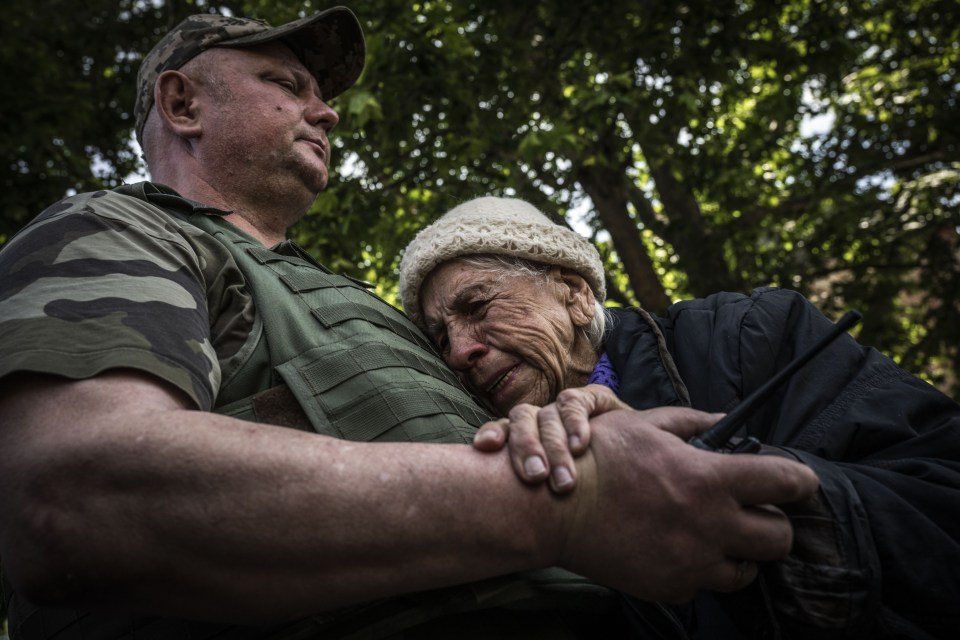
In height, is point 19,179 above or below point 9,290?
below

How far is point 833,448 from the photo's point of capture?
1883 millimetres

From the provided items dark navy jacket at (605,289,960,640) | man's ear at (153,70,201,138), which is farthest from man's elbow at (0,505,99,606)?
man's ear at (153,70,201,138)

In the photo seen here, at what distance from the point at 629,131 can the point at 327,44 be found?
154 inches

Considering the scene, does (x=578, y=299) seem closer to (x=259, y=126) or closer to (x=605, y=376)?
(x=605, y=376)

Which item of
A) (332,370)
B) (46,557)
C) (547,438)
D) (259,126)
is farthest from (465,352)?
(46,557)

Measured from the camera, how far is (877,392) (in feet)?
6.54

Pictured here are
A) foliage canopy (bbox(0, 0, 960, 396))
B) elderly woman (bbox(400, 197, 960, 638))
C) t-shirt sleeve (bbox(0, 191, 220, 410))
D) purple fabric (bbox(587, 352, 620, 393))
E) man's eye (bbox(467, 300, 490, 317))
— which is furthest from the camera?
foliage canopy (bbox(0, 0, 960, 396))

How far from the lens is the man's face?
2693 mm

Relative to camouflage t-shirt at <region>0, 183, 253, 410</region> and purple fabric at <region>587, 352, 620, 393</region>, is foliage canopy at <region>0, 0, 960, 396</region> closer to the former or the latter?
purple fabric at <region>587, 352, 620, 393</region>

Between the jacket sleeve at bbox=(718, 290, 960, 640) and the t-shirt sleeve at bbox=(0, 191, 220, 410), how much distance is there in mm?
1214

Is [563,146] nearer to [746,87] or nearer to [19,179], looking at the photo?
[746,87]

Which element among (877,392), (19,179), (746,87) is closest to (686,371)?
(877,392)

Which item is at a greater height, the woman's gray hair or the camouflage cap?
the camouflage cap

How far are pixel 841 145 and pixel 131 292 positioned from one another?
784 cm
